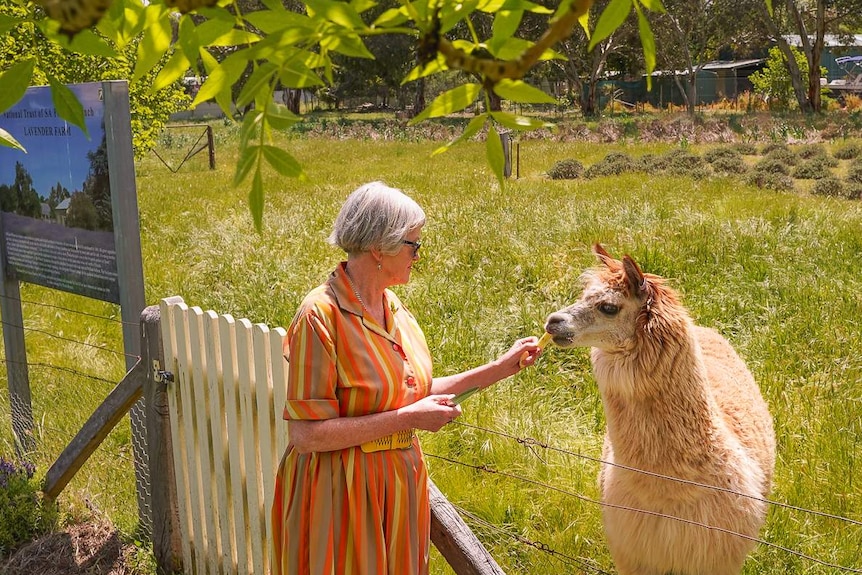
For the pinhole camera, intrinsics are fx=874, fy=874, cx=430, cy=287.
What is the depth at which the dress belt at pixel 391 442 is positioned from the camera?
117 inches

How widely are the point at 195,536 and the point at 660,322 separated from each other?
2.56 metres

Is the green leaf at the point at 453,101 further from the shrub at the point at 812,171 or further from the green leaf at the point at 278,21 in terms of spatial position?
the shrub at the point at 812,171

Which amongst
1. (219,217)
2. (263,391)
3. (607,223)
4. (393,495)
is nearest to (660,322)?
(393,495)

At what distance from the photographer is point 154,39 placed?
163 cm

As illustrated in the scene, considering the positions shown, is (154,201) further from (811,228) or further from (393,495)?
(393,495)

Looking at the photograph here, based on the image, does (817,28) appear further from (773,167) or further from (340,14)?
(340,14)

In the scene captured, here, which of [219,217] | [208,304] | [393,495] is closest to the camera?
[393,495]

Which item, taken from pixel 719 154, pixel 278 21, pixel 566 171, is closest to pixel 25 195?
pixel 278 21

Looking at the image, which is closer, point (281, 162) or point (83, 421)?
point (281, 162)

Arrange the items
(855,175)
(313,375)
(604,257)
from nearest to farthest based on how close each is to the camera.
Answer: (313,375) → (604,257) → (855,175)

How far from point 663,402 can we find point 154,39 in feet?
8.97

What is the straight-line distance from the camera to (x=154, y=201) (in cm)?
1597

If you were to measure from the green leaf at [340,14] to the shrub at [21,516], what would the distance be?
437cm

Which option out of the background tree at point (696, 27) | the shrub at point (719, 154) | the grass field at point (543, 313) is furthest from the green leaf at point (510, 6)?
the background tree at point (696, 27)
